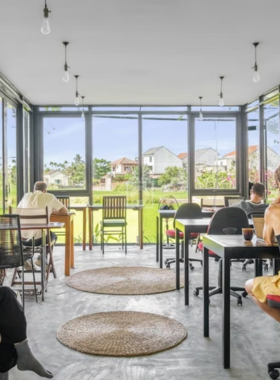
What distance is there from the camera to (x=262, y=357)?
283 centimetres

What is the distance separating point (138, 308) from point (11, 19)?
3103 mm

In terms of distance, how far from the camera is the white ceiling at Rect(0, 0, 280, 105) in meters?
3.98

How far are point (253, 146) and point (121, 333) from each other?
582 cm

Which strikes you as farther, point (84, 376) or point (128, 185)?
point (128, 185)

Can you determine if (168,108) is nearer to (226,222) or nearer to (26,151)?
(26,151)

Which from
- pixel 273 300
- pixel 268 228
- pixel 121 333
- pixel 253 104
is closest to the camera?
pixel 273 300

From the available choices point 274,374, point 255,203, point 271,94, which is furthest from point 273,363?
point 271,94

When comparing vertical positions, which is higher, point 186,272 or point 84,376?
point 186,272

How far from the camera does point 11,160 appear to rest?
6824mm

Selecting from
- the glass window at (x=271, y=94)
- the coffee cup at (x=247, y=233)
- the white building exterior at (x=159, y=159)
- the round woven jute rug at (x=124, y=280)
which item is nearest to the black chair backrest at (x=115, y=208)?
the white building exterior at (x=159, y=159)

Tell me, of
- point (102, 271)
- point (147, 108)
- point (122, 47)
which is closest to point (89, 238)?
point (102, 271)

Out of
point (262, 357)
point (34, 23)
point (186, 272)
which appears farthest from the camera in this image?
point (34, 23)

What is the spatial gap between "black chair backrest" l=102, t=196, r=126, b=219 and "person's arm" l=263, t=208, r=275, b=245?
16.8ft

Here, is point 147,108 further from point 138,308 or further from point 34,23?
point 138,308
